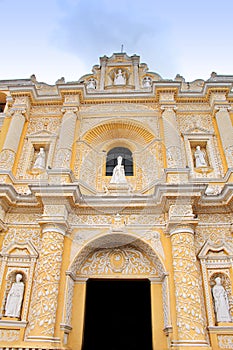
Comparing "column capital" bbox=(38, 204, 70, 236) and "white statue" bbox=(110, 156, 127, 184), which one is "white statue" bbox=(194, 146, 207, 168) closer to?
"white statue" bbox=(110, 156, 127, 184)

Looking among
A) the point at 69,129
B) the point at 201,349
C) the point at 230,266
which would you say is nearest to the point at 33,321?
the point at 201,349

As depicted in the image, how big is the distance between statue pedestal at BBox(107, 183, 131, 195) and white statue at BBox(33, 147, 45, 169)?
218cm

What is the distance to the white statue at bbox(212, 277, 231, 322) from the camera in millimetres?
6320

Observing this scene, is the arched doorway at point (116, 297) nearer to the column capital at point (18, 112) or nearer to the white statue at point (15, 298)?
the white statue at point (15, 298)

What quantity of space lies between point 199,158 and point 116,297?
4.78 m

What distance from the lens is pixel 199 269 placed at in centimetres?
691

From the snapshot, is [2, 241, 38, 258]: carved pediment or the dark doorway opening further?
the dark doorway opening

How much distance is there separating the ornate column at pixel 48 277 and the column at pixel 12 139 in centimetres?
221

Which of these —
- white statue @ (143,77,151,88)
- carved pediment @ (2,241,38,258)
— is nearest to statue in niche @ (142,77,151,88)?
white statue @ (143,77,151,88)

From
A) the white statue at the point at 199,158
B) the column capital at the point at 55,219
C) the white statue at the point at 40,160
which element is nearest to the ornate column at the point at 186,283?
the white statue at the point at 199,158

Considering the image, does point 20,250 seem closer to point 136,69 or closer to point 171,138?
point 171,138

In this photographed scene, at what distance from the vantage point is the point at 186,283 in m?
6.29

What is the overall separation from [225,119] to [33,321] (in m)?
7.52

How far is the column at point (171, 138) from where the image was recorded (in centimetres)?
825
